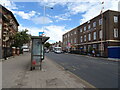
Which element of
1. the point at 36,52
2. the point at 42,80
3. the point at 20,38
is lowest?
the point at 42,80

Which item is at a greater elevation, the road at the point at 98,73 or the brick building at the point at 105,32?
the brick building at the point at 105,32

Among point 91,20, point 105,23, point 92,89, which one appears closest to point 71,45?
point 91,20

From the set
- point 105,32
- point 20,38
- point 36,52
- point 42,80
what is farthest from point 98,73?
point 105,32

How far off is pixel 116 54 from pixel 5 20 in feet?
72.0

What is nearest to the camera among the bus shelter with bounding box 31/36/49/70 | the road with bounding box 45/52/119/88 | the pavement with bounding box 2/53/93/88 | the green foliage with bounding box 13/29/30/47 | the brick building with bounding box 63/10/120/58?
the pavement with bounding box 2/53/93/88

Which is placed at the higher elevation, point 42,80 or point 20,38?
point 20,38

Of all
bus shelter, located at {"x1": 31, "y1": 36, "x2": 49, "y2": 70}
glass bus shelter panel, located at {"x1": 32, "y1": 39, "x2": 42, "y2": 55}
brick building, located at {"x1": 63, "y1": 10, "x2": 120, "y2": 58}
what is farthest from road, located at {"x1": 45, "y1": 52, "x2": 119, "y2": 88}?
brick building, located at {"x1": 63, "y1": 10, "x2": 120, "y2": 58}

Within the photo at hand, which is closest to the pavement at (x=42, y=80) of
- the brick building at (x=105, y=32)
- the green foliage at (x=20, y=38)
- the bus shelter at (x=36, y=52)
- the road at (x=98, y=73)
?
the road at (x=98, y=73)

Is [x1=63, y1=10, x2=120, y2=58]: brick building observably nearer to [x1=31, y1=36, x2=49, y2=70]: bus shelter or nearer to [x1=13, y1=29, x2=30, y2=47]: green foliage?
[x1=13, y1=29, x2=30, y2=47]: green foliage

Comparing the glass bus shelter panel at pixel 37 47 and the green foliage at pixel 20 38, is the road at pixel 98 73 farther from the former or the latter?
the green foliage at pixel 20 38

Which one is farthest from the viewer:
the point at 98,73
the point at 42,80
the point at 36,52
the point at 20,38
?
the point at 20,38

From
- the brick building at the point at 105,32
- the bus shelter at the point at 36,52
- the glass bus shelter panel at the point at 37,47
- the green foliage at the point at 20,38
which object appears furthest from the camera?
the brick building at the point at 105,32

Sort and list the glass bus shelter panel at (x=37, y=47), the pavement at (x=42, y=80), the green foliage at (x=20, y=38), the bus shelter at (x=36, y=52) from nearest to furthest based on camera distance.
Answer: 1. the pavement at (x=42, y=80)
2. the bus shelter at (x=36, y=52)
3. the glass bus shelter panel at (x=37, y=47)
4. the green foliage at (x=20, y=38)

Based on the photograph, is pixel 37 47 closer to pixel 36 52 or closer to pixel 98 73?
pixel 36 52
